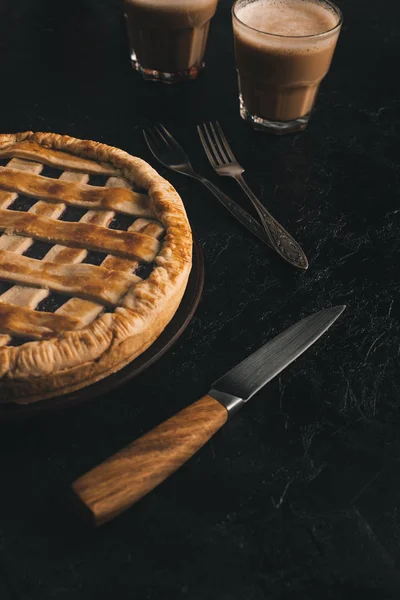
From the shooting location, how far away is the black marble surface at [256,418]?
3.55 feet

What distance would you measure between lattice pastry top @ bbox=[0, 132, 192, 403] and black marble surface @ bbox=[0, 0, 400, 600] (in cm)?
13

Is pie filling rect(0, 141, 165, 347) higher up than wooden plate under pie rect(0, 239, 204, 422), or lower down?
higher up

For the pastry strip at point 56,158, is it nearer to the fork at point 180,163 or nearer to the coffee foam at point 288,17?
the fork at point 180,163

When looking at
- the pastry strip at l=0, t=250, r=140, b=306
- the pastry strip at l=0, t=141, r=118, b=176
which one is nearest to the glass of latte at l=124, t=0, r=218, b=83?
the pastry strip at l=0, t=141, r=118, b=176

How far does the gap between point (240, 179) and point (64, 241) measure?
584mm

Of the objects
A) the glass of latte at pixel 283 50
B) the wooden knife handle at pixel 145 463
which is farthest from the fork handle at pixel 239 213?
the wooden knife handle at pixel 145 463

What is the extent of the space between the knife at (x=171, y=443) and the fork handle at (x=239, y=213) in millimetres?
394

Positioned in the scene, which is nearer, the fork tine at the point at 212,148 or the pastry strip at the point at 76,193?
the pastry strip at the point at 76,193

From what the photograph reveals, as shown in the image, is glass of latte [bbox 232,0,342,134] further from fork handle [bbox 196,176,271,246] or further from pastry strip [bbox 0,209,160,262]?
pastry strip [bbox 0,209,160,262]

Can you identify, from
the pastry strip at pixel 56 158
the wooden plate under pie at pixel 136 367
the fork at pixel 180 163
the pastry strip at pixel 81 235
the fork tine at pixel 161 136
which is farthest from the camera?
the fork tine at pixel 161 136

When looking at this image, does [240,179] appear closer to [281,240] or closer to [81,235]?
[281,240]

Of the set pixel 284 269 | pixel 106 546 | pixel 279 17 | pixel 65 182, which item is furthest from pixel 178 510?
pixel 279 17

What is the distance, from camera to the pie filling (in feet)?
4.15

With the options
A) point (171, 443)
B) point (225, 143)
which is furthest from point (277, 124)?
point (171, 443)
